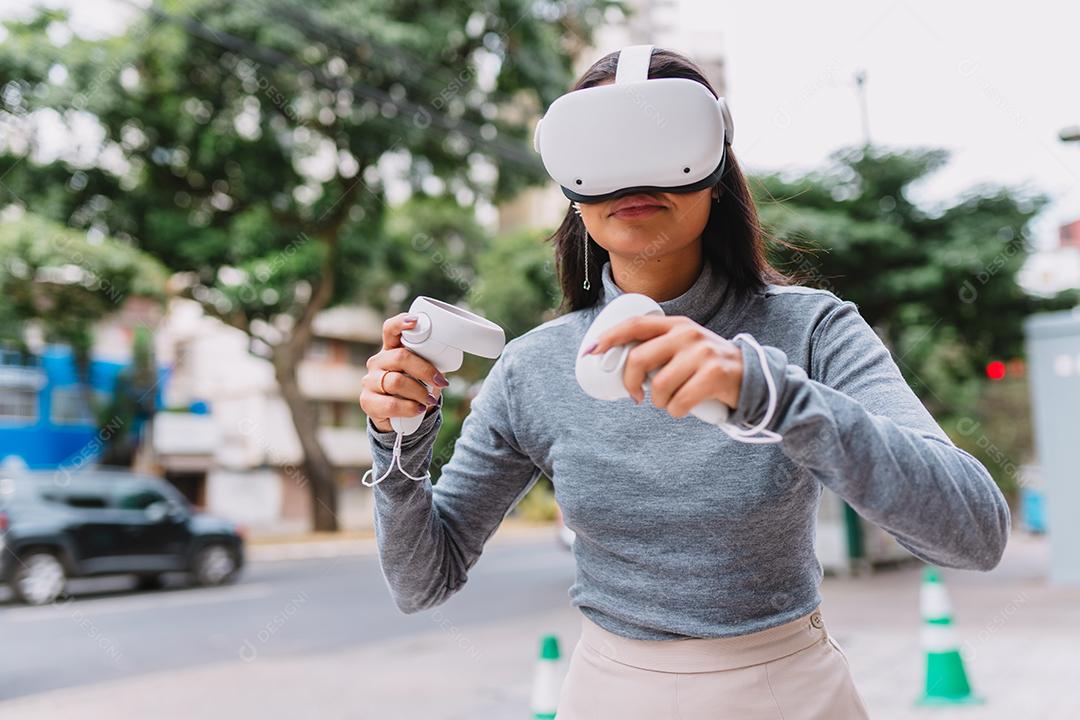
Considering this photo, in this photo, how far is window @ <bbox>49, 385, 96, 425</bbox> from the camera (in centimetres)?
1948

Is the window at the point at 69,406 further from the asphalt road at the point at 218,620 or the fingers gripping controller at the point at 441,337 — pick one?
the fingers gripping controller at the point at 441,337

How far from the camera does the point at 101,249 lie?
1191cm

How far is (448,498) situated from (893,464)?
60 centimetres

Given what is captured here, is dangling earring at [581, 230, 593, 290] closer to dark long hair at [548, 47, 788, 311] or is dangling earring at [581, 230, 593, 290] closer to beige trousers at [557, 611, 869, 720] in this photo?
dark long hair at [548, 47, 788, 311]

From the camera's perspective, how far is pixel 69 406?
64.6ft

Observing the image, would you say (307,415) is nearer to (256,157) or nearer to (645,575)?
(256,157)

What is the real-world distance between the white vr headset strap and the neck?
0.67 feet

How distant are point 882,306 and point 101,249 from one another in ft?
31.7

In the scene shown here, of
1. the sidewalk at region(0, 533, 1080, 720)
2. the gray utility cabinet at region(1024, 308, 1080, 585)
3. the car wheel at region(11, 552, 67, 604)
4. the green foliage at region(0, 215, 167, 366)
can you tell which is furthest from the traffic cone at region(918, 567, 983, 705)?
the green foliage at region(0, 215, 167, 366)

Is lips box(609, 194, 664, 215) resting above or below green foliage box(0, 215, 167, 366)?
below

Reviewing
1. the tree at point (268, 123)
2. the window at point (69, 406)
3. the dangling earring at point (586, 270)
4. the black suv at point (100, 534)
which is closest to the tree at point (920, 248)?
the tree at point (268, 123)

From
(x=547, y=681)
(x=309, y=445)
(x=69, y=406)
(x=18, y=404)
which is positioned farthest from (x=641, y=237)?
(x=69, y=406)

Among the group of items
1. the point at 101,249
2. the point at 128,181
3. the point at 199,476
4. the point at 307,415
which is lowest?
the point at 199,476

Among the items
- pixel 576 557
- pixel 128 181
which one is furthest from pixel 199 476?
pixel 576 557
